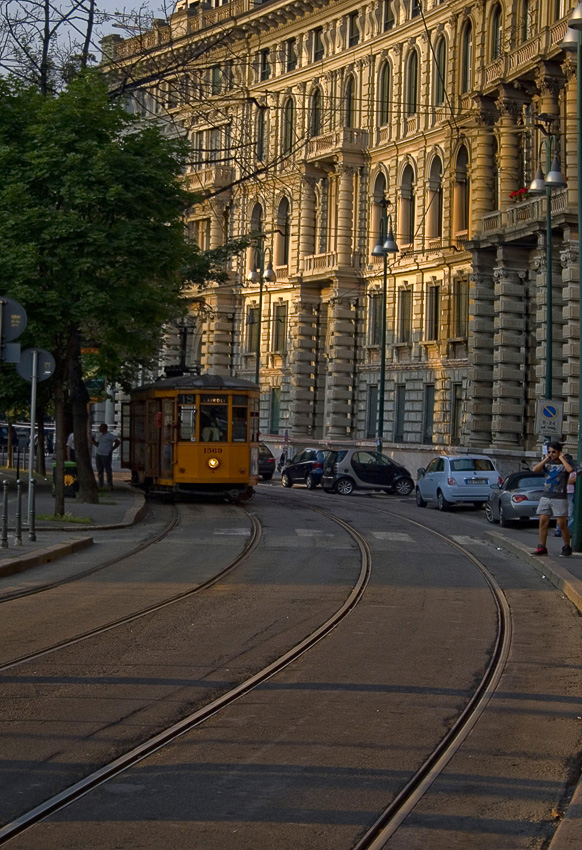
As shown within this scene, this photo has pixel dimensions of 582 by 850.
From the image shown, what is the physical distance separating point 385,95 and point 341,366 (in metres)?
12.0

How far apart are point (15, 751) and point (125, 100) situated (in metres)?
21.7

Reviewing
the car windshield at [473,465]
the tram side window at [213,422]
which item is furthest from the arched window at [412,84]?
the tram side window at [213,422]

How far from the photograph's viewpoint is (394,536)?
2630cm

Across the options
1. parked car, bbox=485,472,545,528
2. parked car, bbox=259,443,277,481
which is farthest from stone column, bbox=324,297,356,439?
parked car, bbox=485,472,545,528

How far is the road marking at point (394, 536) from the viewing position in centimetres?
2554

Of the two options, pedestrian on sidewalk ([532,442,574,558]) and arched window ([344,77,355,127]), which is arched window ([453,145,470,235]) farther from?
pedestrian on sidewalk ([532,442,574,558])

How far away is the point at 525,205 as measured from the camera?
154 feet

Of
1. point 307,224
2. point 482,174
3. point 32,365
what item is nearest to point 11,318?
point 32,365

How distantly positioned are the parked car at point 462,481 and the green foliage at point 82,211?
13478 millimetres

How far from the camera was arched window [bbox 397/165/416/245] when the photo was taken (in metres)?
59.6

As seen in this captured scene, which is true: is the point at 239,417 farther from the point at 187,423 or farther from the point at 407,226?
the point at 407,226

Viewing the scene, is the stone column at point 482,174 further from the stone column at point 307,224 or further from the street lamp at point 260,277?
the stone column at point 307,224

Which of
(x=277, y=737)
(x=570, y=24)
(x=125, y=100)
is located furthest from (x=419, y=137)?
(x=277, y=737)

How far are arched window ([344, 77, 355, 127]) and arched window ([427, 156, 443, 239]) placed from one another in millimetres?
8131
